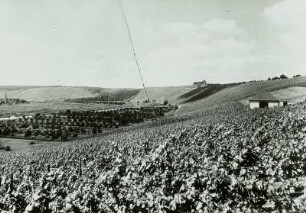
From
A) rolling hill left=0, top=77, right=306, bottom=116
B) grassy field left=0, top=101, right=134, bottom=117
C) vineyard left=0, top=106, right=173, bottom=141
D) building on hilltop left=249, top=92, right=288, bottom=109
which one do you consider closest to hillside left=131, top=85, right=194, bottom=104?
rolling hill left=0, top=77, right=306, bottom=116

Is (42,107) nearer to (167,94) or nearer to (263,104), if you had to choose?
(167,94)

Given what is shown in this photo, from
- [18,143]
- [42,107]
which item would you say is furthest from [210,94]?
[18,143]

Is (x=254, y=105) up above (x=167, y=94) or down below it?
below

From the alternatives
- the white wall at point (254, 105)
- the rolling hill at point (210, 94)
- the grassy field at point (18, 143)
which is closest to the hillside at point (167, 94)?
the rolling hill at point (210, 94)

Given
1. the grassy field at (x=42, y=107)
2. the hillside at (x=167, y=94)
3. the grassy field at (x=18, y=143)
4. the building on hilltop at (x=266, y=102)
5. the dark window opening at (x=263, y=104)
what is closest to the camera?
the grassy field at (x=18, y=143)

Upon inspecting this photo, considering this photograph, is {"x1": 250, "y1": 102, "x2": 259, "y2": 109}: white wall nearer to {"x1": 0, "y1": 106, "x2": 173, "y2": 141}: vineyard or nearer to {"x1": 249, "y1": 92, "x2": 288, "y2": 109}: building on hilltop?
{"x1": 249, "y1": 92, "x2": 288, "y2": 109}: building on hilltop

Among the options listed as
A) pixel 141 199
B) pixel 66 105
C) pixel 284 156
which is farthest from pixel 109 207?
pixel 66 105

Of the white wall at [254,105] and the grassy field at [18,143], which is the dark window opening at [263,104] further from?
the grassy field at [18,143]

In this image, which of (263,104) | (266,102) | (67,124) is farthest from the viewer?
(67,124)

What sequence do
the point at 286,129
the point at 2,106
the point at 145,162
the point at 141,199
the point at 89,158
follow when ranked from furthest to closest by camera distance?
1. the point at 2,106
2. the point at 89,158
3. the point at 286,129
4. the point at 145,162
5. the point at 141,199

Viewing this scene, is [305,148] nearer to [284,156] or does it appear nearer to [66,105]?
[284,156]

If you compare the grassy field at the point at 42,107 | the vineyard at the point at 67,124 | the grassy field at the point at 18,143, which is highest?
the grassy field at the point at 42,107
